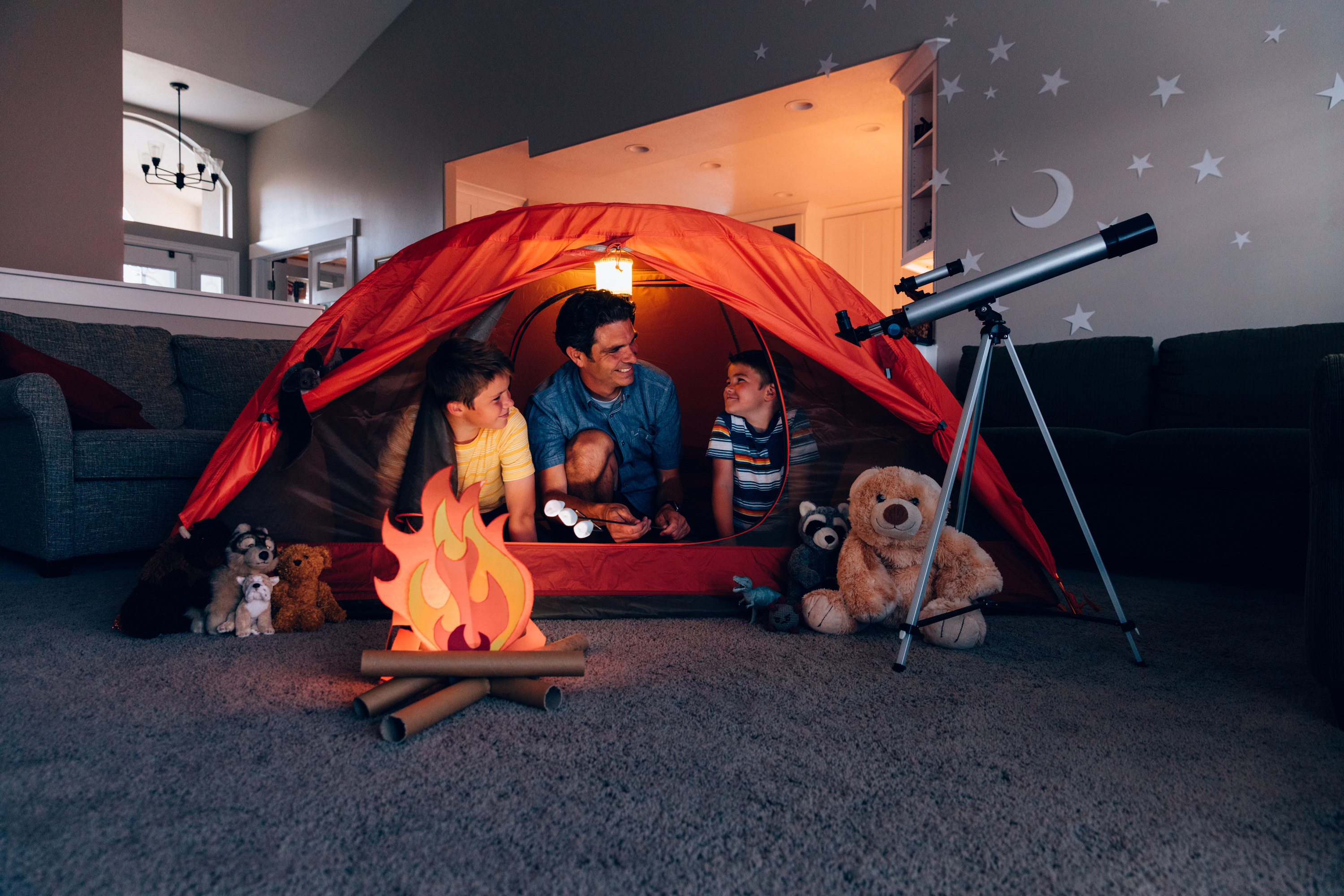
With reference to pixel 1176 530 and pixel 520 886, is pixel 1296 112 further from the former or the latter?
pixel 520 886

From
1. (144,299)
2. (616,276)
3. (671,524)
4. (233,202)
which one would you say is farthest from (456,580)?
(233,202)

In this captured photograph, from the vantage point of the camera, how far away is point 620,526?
2.02 m

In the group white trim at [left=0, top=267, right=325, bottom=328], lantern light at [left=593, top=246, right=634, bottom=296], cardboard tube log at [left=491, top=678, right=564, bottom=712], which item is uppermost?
white trim at [left=0, top=267, right=325, bottom=328]

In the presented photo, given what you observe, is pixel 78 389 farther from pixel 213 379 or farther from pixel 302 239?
pixel 302 239

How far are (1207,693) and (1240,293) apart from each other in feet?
7.00

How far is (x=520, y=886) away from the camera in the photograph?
0.78 meters

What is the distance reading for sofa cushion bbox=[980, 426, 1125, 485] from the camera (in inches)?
95.4

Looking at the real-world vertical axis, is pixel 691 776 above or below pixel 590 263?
below

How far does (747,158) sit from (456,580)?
471 centimetres

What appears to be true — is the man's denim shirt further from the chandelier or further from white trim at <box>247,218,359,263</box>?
the chandelier

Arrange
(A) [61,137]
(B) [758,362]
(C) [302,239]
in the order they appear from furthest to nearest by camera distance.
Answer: (C) [302,239] → (A) [61,137] → (B) [758,362]

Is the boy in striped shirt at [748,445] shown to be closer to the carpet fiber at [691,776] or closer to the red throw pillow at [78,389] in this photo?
the carpet fiber at [691,776]

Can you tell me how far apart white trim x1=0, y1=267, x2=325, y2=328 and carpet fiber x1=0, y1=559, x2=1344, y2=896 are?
205 centimetres

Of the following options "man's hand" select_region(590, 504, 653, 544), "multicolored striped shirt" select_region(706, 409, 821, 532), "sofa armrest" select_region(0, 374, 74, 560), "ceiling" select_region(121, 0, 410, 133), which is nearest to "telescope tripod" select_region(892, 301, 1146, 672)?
"multicolored striped shirt" select_region(706, 409, 821, 532)
